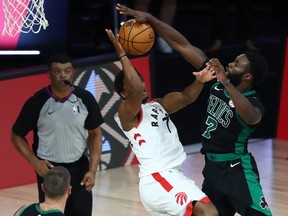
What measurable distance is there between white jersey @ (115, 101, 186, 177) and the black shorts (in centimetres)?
42

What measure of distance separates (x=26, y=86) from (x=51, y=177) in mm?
4277

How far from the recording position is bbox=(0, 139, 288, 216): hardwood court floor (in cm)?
894

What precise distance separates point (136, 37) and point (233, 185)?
1.38m

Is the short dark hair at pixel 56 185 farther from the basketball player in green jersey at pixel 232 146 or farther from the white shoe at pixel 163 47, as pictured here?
the white shoe at pixel 163 47

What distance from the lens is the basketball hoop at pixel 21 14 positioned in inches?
393

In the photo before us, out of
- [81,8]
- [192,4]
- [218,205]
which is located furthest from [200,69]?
[192,4]

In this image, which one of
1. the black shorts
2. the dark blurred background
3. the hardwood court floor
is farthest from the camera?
the dark blurred background

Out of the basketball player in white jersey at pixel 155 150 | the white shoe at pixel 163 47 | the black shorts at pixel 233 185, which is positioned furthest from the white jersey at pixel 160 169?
the white shoe at pixel 163 47

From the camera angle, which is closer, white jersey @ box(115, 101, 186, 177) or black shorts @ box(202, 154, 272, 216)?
white jersey @ box(115, 101, 186, 177)

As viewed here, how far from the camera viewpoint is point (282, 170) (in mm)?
10523

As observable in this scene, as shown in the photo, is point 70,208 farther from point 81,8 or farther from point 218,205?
point 81,8

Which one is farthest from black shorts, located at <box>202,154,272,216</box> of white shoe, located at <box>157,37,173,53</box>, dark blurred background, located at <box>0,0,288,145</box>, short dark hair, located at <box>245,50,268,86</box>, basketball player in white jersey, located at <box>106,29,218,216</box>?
white shoe, located at <box>157,37,173,53</box>

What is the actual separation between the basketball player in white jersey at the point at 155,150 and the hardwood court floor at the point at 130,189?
220cm

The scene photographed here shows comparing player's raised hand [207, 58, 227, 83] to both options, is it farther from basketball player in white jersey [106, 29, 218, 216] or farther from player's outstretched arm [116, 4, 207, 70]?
player's outstretched arm [116, 4, 207, 70]
